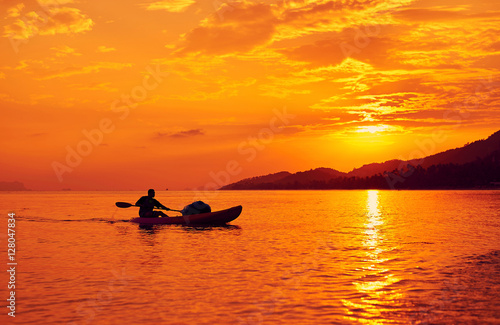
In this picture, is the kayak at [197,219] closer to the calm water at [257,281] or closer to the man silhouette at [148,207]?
the man silhouette at [148,207]

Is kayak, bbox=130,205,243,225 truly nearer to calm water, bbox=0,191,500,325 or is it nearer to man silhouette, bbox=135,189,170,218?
man silhouette, bbox=135,189,170,218

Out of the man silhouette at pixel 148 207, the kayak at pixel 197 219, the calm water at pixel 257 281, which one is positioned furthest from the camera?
the man silhouette at pixel 148 207

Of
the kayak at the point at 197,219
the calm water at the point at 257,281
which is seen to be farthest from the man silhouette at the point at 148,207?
the calm water at the point at 257,281

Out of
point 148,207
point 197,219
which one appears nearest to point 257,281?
point 197,219

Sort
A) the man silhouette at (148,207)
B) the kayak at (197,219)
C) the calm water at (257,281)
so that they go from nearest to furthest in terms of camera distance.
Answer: the calm water at (257,281) → the kayak at (197,219) → the man silhouette at (148,207)

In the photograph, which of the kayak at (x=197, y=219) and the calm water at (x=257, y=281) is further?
the kayak at (x=197, y=219)

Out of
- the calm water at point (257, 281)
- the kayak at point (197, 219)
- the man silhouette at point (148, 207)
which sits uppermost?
the man silhouette at point (148, 207)

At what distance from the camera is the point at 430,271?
19.0 meters

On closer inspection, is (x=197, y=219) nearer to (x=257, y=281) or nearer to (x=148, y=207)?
(x=148, y=207)

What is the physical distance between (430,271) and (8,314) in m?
14.7

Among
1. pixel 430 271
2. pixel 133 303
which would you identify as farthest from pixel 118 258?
pixel 430 271

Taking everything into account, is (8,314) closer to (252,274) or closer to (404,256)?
(252,274)

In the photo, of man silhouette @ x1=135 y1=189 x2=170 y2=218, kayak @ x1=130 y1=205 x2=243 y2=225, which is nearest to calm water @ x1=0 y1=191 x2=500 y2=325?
kayak @ x1=130 y1=205 x2=243 y2=225

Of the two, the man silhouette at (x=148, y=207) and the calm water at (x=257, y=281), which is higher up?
the man silhouette at (x=148, y=207)
